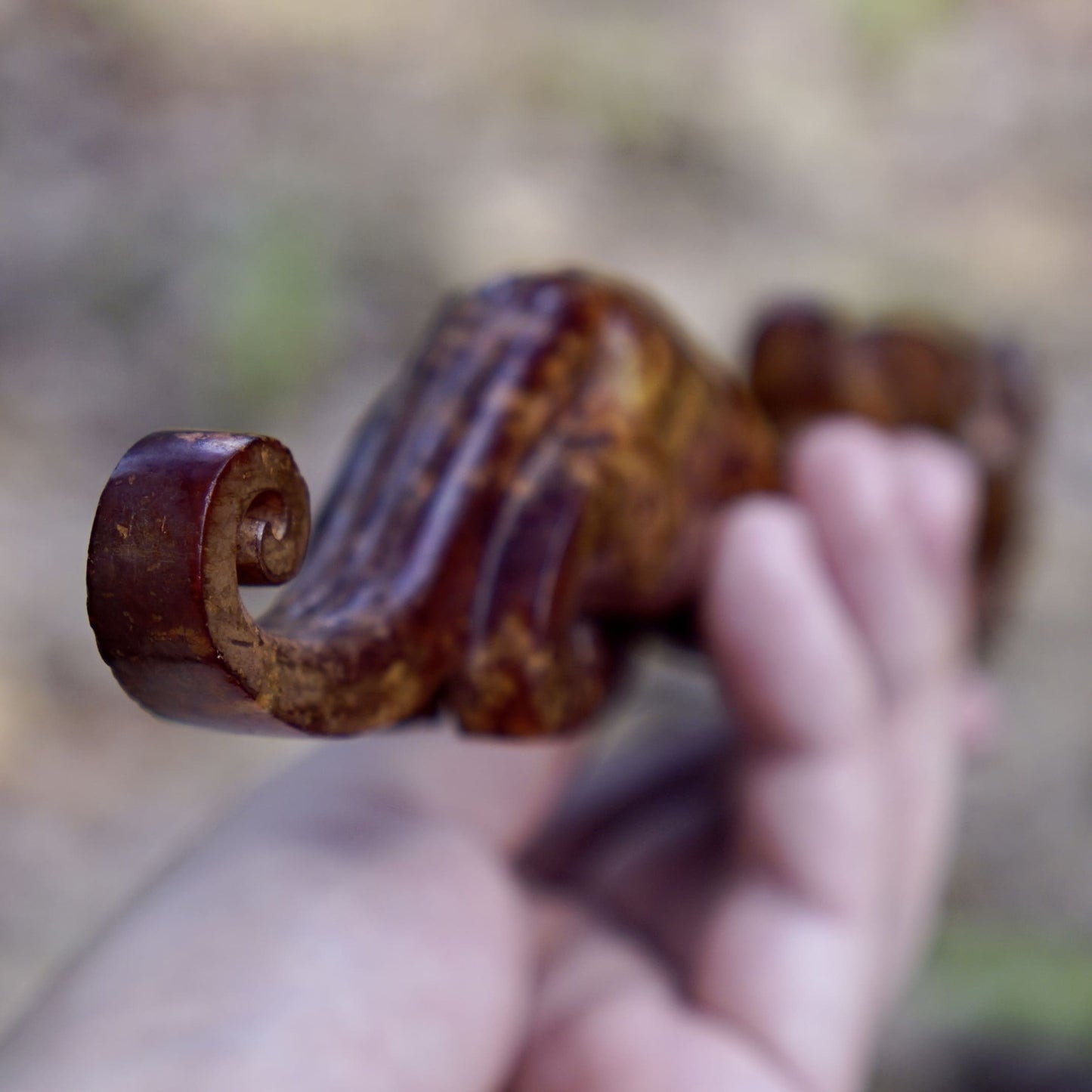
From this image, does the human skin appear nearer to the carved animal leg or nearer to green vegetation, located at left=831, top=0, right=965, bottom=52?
the carved animal leg

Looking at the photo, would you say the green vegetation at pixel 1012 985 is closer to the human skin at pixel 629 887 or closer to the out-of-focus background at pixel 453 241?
the out-of-focus background at pixel 453 241

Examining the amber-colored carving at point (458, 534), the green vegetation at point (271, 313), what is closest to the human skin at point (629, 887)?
the amber-colored carving at point (458, 534)

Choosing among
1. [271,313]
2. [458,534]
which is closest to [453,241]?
[271,313]

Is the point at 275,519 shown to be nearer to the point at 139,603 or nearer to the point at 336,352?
the point at 139,603

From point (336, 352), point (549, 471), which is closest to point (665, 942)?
point (549, 471)

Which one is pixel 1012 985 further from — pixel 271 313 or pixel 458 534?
pixel 271 313

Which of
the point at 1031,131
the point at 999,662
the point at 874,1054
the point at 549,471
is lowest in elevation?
the point at 874,1054
